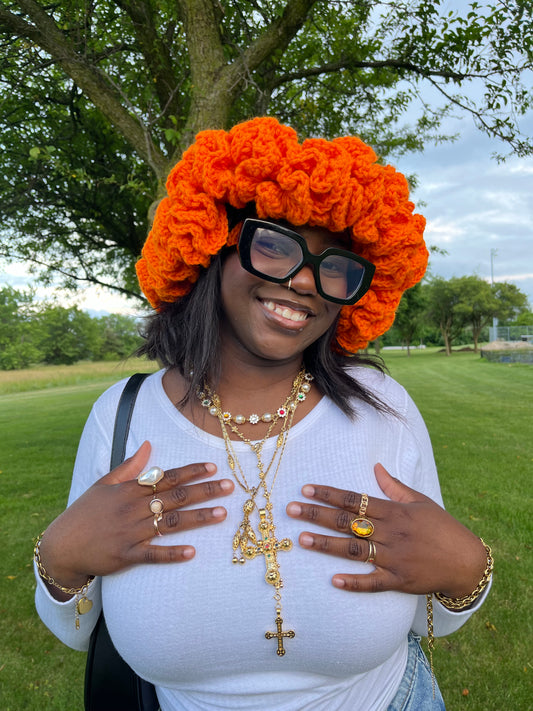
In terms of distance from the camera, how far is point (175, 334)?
1.77m

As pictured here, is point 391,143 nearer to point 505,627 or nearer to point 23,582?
point 505,627

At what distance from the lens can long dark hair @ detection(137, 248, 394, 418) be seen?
5.24 feet

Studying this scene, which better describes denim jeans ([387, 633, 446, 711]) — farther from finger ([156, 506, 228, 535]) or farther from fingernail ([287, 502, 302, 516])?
finger ([156, 506, 228, 535])

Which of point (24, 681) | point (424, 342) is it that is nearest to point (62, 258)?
point (24, 681)

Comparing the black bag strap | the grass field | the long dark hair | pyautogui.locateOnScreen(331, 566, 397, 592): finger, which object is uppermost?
the long dark hair

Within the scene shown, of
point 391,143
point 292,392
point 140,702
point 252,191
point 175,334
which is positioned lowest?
point 140,702

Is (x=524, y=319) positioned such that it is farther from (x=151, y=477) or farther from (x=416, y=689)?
(x=151, y=477)

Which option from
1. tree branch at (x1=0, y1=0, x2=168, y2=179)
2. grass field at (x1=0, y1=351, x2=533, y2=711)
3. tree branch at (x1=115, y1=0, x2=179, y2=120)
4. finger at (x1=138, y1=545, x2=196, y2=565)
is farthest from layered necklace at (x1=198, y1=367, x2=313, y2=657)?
tree branch at (x1=115, y1=0, x2=179, y2=120)

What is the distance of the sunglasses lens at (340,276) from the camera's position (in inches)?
57.3

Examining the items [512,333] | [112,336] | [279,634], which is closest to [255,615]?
[279,634]

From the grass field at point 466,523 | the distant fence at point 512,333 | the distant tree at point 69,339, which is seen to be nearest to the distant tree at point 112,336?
the distant tree at point 69,339

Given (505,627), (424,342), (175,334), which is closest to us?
(175,334)

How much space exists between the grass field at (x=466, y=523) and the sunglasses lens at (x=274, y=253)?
1.19 m

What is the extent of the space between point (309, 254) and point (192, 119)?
2.90 meters
